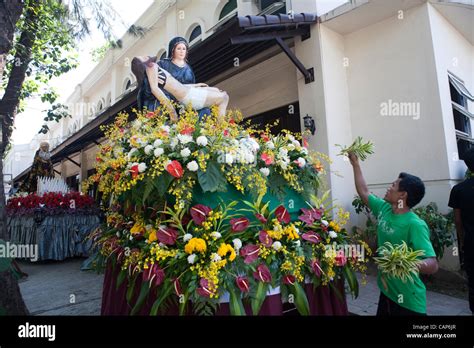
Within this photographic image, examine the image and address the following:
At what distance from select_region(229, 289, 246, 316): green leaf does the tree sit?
200 centimetres

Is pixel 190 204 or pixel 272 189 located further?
pixel 272 189

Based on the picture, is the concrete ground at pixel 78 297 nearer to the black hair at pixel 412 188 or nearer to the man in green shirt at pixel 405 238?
the man in green shirt at pixel 405 238

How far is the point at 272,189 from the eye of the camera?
72.0 inches

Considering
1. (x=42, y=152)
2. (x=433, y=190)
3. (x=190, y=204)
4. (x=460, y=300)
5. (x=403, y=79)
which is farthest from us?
(x=42, y=152)

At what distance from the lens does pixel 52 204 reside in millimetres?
6133

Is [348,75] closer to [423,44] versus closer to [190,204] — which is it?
[423,44]

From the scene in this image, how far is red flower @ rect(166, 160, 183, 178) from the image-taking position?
150cm

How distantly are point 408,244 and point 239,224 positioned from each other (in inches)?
43.6

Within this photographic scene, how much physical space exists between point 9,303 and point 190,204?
1.95 meters

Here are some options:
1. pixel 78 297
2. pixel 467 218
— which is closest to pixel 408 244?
pixel 467 218

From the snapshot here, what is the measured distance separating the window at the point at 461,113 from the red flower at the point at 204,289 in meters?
4.91

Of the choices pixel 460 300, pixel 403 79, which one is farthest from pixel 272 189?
pixel 403 79

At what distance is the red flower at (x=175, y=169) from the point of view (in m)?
1.50

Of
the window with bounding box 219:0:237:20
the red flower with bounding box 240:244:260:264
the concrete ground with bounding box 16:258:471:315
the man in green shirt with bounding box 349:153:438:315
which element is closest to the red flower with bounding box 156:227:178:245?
the red flower with bounding box 240:244:260:264
